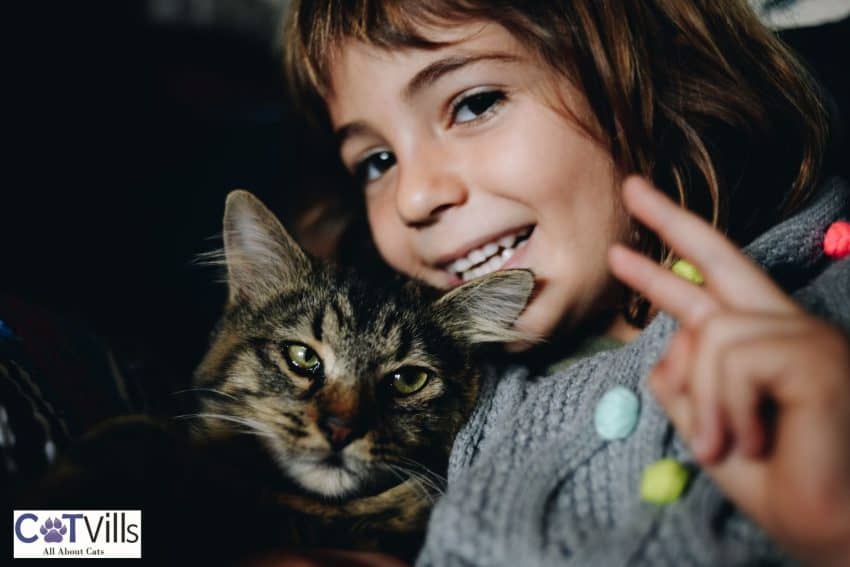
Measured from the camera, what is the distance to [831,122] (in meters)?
1.25

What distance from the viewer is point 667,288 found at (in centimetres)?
65

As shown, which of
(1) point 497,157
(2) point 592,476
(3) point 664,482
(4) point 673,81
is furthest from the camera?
(4) point 673,81

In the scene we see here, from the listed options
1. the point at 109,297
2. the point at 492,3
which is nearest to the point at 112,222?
the point at 109,297

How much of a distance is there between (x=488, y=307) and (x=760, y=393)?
0.65 m

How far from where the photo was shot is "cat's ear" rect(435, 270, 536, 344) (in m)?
1.11

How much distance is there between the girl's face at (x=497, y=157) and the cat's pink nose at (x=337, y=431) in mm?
382

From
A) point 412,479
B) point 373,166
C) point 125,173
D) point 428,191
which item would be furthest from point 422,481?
point 125,173

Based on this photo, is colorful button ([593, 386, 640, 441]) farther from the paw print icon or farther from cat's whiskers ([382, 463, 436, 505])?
the paw print icon

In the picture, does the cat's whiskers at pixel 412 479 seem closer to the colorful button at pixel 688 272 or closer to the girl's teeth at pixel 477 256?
the girl's teeth at pixel 477 256

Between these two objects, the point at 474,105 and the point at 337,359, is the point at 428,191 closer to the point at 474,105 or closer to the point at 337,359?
the point at 474,105

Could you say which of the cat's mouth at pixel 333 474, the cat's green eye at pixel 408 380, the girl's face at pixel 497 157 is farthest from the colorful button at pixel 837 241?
the cat's mouth at pixel 333 474

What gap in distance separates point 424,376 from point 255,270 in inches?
16.4

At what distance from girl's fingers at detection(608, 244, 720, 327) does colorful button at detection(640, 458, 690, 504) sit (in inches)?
7.4

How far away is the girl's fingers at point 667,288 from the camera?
2.06ft
